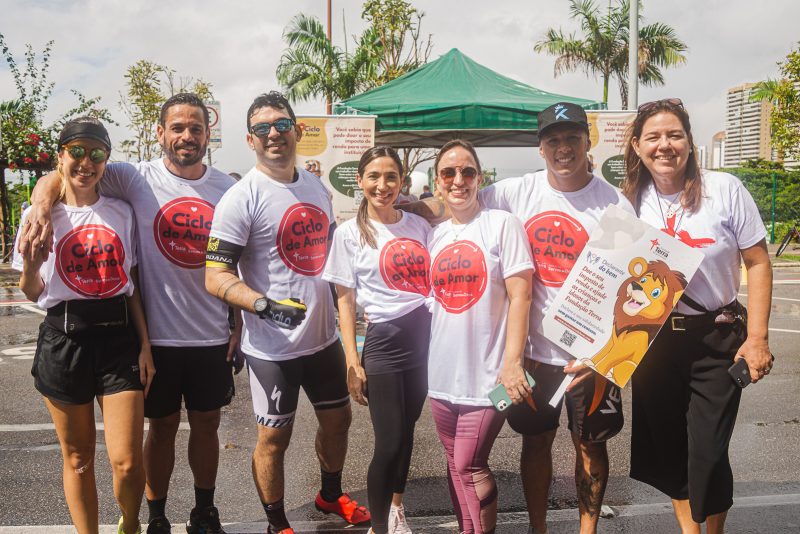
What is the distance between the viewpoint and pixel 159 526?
11.6 feet

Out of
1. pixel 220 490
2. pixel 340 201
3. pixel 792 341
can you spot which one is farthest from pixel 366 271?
pixel 792 341

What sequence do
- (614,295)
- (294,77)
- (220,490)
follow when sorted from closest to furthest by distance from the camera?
(614,295) → (220,490) → (294,77)

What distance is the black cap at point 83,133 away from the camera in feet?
10.2

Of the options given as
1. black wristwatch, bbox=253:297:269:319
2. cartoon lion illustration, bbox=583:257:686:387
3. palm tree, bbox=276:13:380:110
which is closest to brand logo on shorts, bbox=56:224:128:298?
black wristwatch, bbox=253:297:269:319

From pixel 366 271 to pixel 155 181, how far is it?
111 cm

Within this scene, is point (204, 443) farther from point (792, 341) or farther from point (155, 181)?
point (792, 341)

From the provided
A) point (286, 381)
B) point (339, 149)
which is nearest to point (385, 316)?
point (286, 381)

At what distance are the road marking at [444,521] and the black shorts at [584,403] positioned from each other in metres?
0.81

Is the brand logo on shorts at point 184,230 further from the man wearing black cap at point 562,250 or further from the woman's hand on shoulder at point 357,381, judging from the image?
the man wearing black cap at point 562,250

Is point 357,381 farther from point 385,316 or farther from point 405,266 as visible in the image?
point 405,266

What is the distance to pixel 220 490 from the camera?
4238mm

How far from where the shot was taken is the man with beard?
3.39m

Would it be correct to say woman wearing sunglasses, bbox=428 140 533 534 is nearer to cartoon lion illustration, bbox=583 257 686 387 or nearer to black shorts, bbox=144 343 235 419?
cartoon lion illustration, bbox=583 257 686 387

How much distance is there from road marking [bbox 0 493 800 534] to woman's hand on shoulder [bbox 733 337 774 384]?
128 cm
